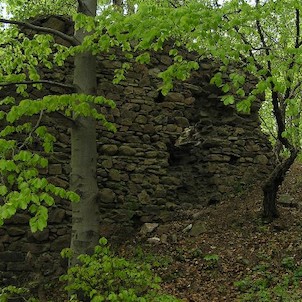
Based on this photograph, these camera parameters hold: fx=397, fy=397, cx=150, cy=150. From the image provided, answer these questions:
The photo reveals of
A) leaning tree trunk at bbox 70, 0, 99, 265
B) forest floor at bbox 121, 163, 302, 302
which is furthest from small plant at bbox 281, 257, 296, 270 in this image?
leaning tree trunk at bbox 70, 0, 99, 265

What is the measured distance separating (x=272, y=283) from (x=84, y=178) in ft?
10.4

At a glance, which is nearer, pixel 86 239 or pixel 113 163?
pixel 86 239

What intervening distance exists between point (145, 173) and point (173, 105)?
1.75 m

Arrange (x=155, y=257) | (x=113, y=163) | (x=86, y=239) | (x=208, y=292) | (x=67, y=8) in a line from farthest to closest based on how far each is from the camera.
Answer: (x=67, y=8) → (x=113, y=163) → (x=155, y=257) → (x=208, y=292) → (x=86, y=239)

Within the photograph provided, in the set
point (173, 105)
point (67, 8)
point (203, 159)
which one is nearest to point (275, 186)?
point (203, 159)

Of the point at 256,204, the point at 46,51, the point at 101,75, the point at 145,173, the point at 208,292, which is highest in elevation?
the point at 101,75

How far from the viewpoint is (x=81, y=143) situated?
15.7ft

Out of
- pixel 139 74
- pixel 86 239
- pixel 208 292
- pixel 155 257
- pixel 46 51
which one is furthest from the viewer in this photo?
pixel 139 74

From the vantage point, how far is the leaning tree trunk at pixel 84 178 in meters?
4.68

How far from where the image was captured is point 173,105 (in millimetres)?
9008

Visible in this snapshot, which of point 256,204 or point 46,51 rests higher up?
point 46,51

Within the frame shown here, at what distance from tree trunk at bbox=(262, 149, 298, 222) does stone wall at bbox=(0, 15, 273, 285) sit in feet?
5.47

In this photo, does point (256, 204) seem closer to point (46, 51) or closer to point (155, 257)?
point (155, 257)

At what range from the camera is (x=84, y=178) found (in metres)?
4.73
